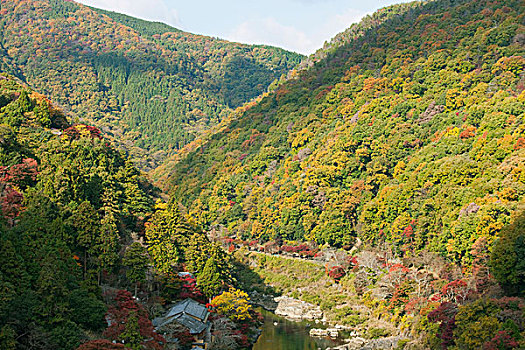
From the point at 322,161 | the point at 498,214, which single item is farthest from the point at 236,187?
the point at 498,214

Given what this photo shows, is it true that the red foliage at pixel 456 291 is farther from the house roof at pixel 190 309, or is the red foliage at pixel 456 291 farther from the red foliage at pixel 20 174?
the red foliage at pixel 20 174

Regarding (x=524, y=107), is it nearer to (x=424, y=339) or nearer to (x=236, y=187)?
(x=424, y=339)

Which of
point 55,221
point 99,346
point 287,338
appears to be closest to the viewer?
point 99,346

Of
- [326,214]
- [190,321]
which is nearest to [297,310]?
[326,214]

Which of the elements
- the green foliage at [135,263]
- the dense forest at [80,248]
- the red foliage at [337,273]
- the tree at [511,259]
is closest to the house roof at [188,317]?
the dense forest at [80,248]

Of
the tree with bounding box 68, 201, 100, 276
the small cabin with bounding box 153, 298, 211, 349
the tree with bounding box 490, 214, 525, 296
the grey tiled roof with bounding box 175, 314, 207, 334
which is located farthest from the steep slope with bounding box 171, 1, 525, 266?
the tree with bounding box 68, 201, 100, 276

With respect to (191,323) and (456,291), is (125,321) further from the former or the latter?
(456,291)
